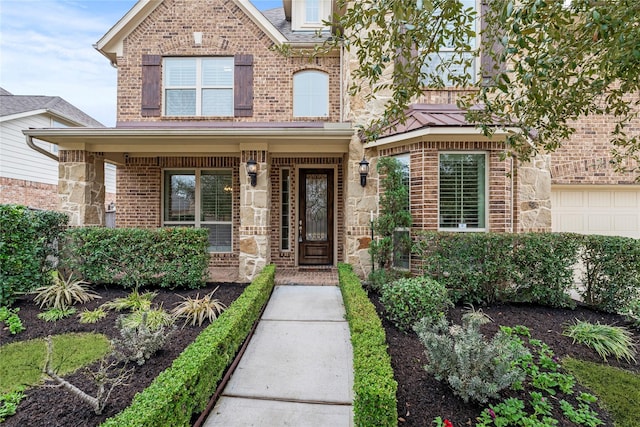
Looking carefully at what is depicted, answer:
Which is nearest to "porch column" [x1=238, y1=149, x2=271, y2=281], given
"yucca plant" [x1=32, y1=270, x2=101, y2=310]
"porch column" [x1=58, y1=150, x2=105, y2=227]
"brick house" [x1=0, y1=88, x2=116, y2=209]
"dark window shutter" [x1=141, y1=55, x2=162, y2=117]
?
"yucca plant" [x1=32, y1=270, x2=101, y2=310]

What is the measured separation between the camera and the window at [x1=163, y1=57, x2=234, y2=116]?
7.83 metres

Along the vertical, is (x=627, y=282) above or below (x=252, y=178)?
below

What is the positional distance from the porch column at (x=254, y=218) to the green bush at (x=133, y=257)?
3.19 feet

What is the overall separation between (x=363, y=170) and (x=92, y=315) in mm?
4993

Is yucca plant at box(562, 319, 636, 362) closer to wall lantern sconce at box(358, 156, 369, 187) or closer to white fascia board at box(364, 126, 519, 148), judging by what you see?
white fascia board at box(364, 126, 519, 148)

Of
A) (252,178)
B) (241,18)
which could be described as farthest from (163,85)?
(252,178)

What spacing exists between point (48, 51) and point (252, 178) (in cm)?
1242

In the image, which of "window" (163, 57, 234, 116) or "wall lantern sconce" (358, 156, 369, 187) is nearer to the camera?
"wall lantern sconce" (358, 156, 369, 187)

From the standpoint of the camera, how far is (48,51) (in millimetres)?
11625

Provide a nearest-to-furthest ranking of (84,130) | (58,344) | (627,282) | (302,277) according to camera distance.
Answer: (58,344) → (627,282) → (84,130) → (302,277)

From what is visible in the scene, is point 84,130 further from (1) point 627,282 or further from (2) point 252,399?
(1) point 627,282

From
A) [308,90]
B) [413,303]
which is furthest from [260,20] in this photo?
[413,303]

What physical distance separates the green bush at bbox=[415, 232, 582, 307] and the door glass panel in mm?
3335

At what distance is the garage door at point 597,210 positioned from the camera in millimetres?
6664
